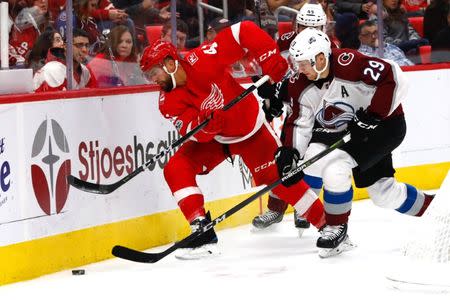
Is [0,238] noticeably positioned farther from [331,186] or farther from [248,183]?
[248,183]

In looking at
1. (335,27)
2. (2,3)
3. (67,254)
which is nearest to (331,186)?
(67,254)

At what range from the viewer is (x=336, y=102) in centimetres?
578

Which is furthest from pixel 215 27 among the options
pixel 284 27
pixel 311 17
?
pixel 311 17

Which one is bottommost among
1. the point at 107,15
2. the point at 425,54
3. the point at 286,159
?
the point at 286,159

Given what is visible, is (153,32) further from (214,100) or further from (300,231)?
(300,231)

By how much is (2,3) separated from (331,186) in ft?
5.36

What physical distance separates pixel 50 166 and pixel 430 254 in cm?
173

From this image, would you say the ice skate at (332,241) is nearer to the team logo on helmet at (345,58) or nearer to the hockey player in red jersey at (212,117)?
the hockey player in red jersey at (212,117)

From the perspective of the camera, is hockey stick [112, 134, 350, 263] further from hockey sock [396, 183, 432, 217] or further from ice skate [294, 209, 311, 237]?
ice skate [294, 209, 311, 237]

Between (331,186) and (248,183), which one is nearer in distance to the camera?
(331,186)

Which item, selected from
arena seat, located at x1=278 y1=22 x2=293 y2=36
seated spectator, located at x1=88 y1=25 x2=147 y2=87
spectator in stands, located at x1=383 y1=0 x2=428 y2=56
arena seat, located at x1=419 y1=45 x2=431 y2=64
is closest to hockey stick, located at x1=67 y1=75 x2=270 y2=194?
seated spectator, located at x1=88 y1=25 x2=147 y2=87

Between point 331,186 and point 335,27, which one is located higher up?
point 335,27

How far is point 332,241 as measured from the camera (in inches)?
225

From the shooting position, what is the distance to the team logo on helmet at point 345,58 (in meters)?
5.71
